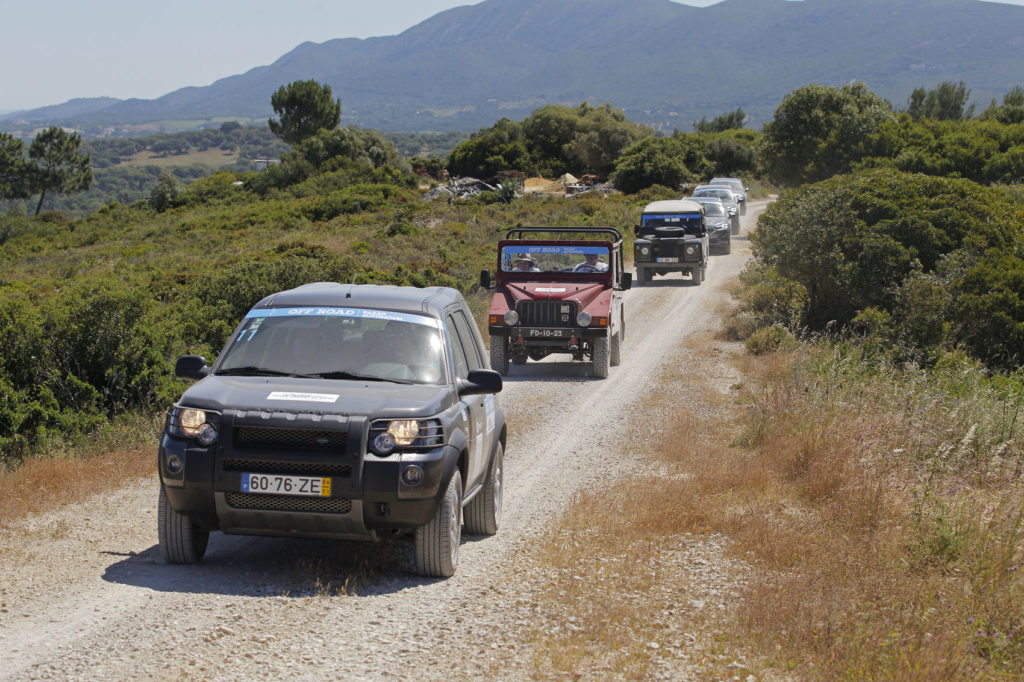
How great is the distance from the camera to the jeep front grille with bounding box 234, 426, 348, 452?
556 centimetres

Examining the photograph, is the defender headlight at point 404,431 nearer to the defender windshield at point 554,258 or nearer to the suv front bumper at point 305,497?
the suv front bumper at point 305,497

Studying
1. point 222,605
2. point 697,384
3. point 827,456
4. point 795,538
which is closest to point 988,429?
point 827,456

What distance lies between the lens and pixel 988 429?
931 cm

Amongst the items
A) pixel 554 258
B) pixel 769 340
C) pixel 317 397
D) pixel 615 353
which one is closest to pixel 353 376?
pixel 317 397

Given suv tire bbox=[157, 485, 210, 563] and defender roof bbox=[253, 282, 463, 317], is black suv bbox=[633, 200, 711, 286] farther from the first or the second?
suv tire bbox=[157, 485, 210, 563]

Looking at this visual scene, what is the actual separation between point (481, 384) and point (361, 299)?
42.7 inches

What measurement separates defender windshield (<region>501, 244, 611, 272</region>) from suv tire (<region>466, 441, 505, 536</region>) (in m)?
8.89

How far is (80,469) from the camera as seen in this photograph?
30.2ft

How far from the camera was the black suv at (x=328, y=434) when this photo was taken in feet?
18.2

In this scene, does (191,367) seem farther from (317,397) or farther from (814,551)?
(814,551)

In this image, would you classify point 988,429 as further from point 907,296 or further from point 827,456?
point 907,296

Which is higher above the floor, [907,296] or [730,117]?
[730,117]

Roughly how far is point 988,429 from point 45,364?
1064 centimetres

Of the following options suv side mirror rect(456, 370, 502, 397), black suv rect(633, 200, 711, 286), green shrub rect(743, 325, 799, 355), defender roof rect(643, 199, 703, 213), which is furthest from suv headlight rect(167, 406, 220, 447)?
defender roof rect(643, 199, 703, 213)
